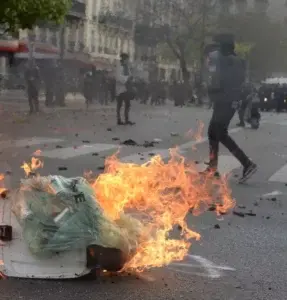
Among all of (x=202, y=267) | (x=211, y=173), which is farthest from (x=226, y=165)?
(x=202, y=267)

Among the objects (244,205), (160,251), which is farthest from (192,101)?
(160,251)

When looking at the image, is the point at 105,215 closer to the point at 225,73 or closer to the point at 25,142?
the point at 225,73

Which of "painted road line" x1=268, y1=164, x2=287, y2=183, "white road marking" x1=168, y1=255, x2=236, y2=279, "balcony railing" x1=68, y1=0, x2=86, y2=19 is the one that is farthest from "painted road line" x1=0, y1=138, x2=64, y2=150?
"balcony railing" x1=68, y1=0, x2=86, y2=19

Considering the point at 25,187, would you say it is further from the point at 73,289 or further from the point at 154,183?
the point at 154,183

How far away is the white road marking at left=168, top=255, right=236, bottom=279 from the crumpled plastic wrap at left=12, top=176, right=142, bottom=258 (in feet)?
1.73

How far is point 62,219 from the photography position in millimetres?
4738

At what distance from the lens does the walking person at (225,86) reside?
9758 millimetres

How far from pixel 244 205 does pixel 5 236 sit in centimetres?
399

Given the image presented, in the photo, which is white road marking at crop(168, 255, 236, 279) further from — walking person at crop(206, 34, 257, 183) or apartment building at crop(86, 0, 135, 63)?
apartment building at crop(86, 0, 135, 63)

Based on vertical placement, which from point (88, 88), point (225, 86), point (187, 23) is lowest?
point (88, 88)

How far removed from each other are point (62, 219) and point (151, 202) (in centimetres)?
109

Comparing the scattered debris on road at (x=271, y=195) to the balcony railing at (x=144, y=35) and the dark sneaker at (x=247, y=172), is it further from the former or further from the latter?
the balcony railing at (x=144, y=35)

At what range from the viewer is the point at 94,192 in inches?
198

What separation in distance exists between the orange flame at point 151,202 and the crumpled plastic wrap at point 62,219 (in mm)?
195
